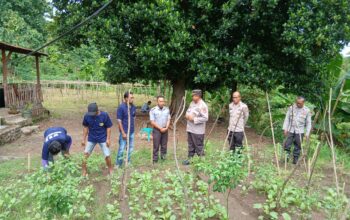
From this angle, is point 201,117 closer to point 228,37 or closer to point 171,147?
point 171,147

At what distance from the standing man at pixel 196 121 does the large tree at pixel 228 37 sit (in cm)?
316

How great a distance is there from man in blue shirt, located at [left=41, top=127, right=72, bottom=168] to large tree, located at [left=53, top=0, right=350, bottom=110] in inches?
172

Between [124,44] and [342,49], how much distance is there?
21.3ft

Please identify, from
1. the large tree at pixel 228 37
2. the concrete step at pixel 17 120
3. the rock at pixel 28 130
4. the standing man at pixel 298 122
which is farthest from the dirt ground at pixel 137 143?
the standing man at pixel 298 122

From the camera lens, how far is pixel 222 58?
31.2 ft

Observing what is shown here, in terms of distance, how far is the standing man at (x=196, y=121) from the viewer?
614 centimetres

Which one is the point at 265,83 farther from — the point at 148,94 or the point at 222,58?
the point at 148,94

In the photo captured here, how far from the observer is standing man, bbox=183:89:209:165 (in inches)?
242

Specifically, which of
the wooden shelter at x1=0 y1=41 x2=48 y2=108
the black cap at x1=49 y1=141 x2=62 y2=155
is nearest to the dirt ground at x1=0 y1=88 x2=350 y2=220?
the black cap at x1=49 y1=141 x2=62 y2=155

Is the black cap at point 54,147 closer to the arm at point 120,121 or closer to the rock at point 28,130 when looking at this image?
the arm at point 120,121

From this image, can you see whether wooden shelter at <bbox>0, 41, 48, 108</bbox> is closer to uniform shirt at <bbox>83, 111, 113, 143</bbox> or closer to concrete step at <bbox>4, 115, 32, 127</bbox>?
concrete step at <bbox>4, 115, 32, 127</bbox>

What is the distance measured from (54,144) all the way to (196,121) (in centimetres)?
262

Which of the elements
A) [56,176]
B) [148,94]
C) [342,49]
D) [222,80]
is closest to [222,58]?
[222,80]

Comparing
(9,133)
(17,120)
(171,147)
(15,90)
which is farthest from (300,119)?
(15,90)
